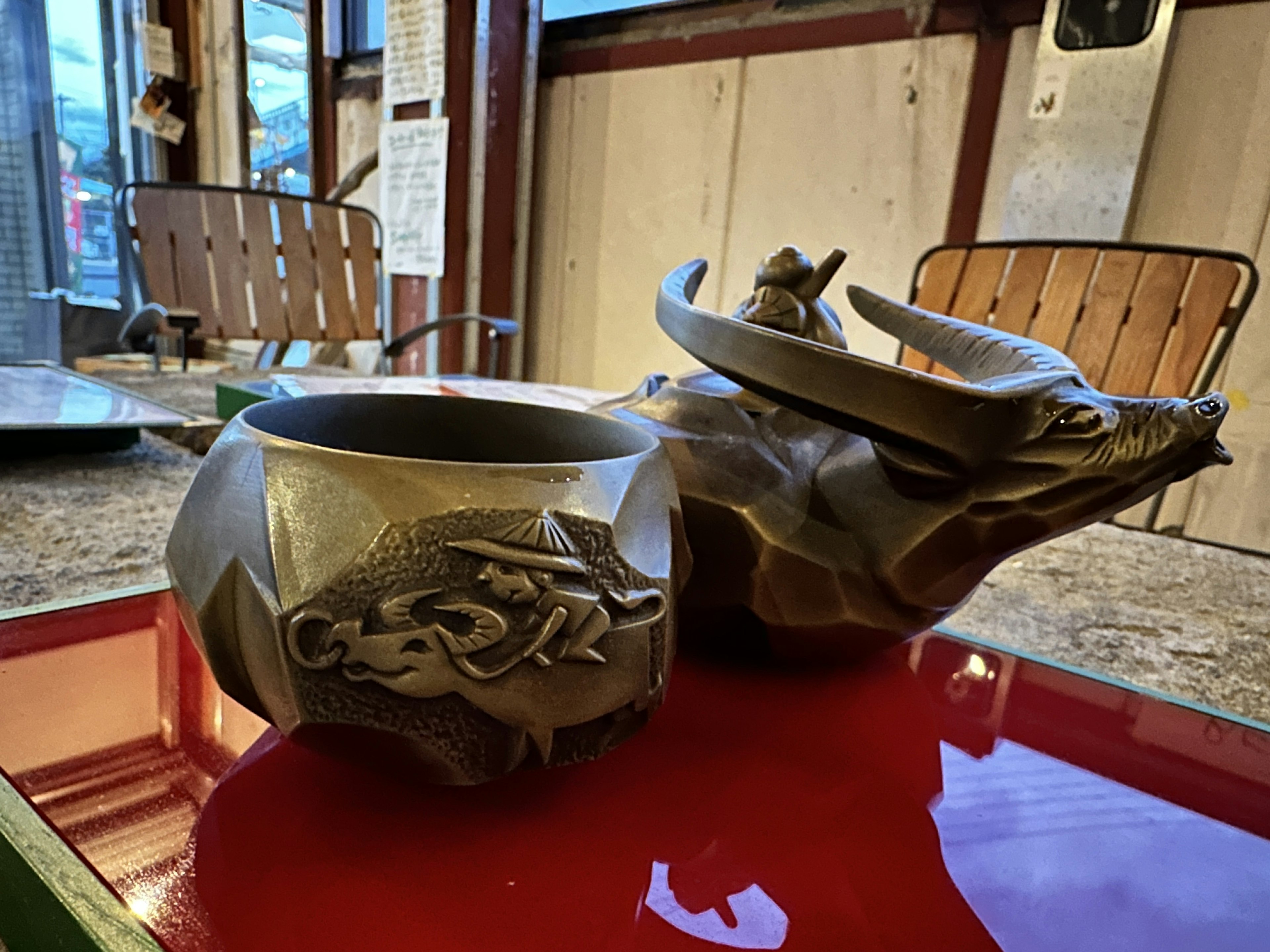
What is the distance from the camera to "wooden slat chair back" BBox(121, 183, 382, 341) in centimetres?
192

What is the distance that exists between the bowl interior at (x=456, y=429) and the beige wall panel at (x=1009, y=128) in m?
1.48

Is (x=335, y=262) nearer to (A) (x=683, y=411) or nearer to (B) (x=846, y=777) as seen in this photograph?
(A) (x=683, y=411)

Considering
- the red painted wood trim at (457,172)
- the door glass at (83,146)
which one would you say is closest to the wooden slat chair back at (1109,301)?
the red painted wood trim at (457,172)

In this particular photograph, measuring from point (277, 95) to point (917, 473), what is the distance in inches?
136

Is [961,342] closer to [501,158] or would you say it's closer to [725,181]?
[725,181]

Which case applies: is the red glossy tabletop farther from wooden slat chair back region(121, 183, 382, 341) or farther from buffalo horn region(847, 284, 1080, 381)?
wooden slat chair back region(121, 183, 382, 341)

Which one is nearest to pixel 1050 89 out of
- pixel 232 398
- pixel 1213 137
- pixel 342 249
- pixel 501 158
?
pixel 1213 137

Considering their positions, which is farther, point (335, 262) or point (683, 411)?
point (335, 262)

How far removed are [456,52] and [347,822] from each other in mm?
2295

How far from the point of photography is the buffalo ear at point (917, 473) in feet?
1.16

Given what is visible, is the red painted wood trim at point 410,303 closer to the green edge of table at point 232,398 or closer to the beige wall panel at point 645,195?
the beige wall panel at point 645,195

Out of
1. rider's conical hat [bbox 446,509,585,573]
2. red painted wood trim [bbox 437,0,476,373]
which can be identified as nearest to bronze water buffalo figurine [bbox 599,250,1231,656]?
rider's conical hat [bbox 446,509,585,573]

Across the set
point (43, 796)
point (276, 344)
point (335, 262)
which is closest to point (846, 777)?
point (43, 796)

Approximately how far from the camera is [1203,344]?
121cm
